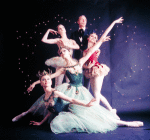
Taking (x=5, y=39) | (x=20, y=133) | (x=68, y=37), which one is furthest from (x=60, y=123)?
(x=5, y=39)

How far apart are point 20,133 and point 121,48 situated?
75.3 inches

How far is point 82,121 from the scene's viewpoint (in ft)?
6.20

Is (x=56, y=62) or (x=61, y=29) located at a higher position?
(x=61, y=29)

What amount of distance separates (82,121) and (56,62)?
0.92 metres

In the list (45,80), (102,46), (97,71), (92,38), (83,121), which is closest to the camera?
(83,121)

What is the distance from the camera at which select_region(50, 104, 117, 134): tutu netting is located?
6.16ft

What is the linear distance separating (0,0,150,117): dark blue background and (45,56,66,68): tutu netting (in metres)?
0.21

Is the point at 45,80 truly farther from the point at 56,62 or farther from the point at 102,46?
the point at 102,46

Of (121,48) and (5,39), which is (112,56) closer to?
(121,48)

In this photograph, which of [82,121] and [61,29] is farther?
[61,29]

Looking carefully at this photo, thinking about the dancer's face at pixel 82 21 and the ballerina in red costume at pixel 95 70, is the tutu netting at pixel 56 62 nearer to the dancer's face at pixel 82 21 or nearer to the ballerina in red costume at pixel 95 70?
the ballerina in red costume at pixel 95 70

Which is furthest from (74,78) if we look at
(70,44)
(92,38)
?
(92,38)

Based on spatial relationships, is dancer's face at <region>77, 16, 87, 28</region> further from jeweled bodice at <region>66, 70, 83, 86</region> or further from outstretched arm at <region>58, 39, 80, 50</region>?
jeweled bodice at <region>66, 70, 83, 86</region>

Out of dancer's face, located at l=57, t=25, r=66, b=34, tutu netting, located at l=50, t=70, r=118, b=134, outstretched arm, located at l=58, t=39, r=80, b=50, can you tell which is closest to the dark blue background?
dancer's face, located at l=57, t=25, r=66, b=34
